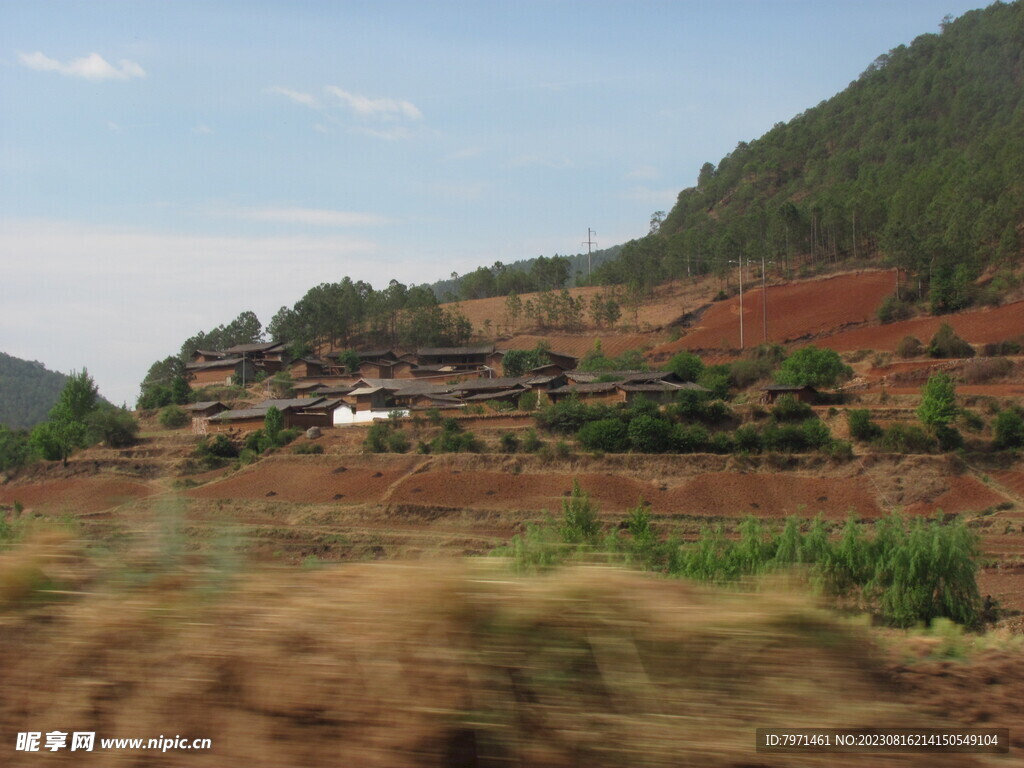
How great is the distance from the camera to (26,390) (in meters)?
85.4

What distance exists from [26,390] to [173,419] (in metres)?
50.2

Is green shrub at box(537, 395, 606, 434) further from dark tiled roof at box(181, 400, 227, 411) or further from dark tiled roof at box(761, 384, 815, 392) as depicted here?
dark tiled roof at box(181, 400, 227, 411)

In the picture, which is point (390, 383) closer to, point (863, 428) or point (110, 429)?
point (110, 429)

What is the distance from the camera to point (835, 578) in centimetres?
1412

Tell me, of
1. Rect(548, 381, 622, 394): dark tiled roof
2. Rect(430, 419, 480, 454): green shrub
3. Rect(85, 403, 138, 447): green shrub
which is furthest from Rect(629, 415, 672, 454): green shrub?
Rect(85, 403, 138, 447): green shrub

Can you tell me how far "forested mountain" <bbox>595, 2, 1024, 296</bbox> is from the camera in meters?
56.4

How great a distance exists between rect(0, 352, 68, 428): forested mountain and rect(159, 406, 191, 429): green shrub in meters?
12.4

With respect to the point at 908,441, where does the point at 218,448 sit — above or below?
above

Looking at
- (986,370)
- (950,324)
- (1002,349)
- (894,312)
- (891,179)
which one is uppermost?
(891,179)

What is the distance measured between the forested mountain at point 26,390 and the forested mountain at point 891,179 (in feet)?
169

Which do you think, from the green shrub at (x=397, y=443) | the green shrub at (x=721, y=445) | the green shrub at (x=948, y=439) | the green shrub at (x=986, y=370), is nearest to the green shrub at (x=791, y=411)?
the green shrub at (x=721, y=445)

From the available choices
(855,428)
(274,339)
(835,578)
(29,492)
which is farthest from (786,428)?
(274,339)

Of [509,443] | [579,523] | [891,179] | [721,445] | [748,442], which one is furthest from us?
[891,179]

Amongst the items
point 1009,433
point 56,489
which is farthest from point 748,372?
point 56,489
